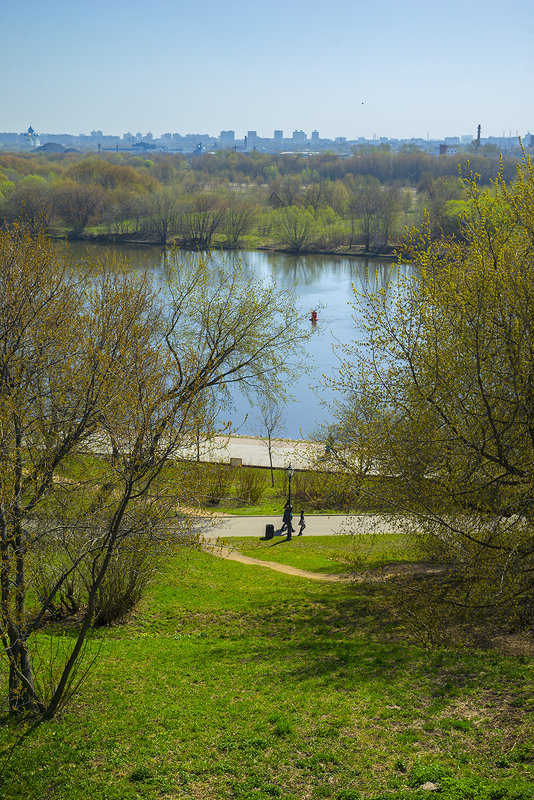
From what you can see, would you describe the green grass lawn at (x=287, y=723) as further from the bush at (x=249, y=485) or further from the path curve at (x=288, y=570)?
the bush at (x=249, y=485)

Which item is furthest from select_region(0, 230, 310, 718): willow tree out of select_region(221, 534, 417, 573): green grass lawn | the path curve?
select_region(221, 534, 417, 573): green grass lawn

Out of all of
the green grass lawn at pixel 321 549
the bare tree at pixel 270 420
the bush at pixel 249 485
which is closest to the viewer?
the green grass lawn at pixel 321 549

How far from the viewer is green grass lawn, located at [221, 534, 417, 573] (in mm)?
16719

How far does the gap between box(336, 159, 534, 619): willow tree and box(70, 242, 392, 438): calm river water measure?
9.85 meters

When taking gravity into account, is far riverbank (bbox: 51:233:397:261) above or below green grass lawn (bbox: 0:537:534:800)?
above

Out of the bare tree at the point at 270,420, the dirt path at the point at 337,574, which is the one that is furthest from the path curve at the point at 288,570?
the bare tree at the point at 270,420

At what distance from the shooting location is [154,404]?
8.73 meters

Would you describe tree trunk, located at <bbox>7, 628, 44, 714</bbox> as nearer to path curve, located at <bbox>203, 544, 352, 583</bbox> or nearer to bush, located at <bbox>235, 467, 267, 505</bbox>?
path curve, located at <bbox>203, 544, 352, 583</bbox>

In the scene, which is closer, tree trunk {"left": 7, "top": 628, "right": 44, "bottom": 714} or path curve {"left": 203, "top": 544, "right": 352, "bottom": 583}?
tree trunk {"left": 7, "top": 628, "right": 44, "bottom": 714}

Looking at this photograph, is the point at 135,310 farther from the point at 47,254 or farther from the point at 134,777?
the point at 134,777

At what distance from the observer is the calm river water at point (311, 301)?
35188 mm

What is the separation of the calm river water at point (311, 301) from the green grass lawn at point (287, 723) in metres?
11.3

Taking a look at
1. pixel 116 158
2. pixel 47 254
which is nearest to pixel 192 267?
pixel 47 254

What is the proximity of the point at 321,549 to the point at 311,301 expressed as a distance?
35537mm
